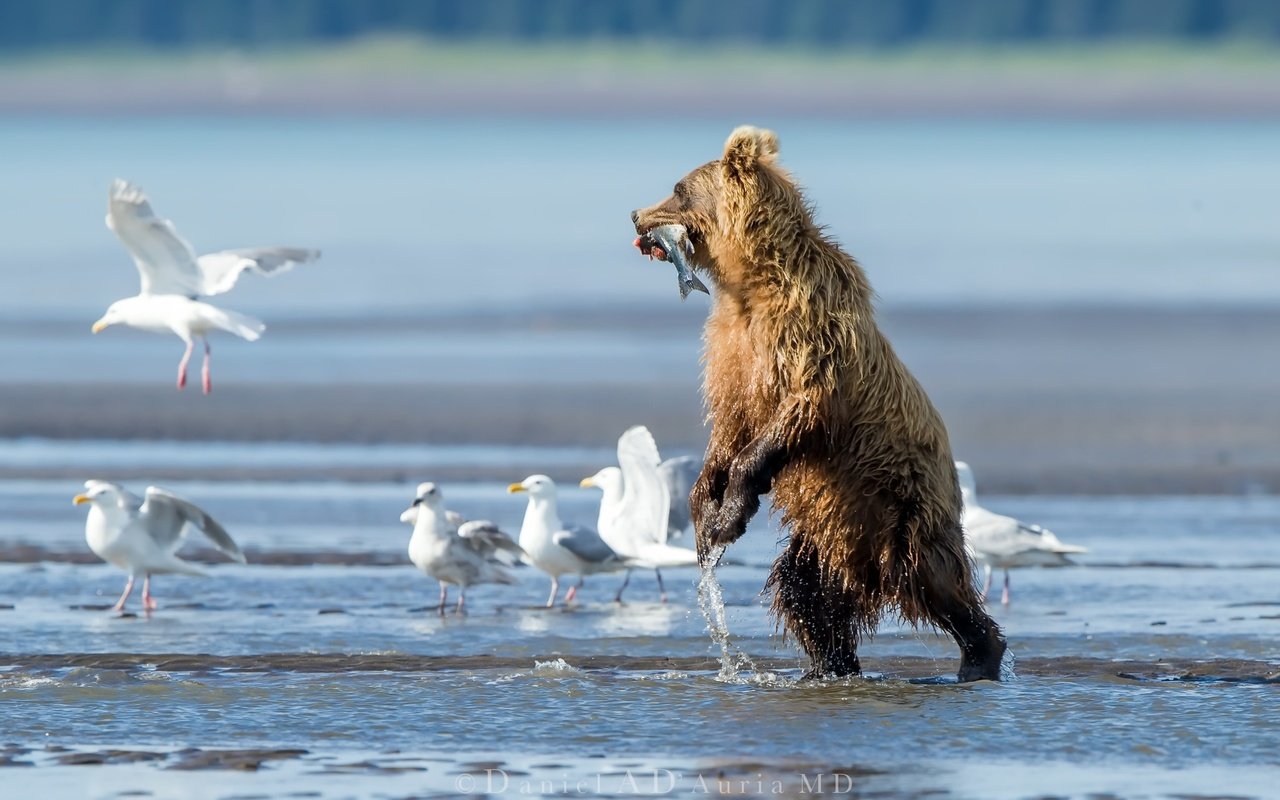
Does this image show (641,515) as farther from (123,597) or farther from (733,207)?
(733,207)

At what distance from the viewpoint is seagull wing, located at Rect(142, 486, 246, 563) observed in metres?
10.7

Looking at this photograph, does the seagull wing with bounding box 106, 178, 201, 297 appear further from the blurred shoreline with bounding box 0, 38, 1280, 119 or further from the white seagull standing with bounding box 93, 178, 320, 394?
the blurred shoreline with bounding box 0, 38, 1280, 119

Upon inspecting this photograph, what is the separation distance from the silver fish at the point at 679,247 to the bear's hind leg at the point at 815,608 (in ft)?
3.20

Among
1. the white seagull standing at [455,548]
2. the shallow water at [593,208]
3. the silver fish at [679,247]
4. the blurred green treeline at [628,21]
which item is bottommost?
the white seagull standing at [455,548]

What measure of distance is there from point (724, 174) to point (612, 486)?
4.29m

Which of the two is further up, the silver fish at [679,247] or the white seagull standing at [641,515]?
the silver fish at [679,247]

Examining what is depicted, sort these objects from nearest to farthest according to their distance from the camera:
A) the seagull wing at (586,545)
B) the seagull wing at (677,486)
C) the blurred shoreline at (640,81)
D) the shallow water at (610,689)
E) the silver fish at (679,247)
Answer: the shallow water at (610,689), the silver fish at (679,247), the seagull wing at (586,545), the seagull wing at (677,486), the blurred shoreline at (640,81)

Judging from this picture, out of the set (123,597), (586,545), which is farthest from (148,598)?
(586,545)

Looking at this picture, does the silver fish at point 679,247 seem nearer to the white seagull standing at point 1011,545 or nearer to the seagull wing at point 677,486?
the white seagull standing at point 1011,545

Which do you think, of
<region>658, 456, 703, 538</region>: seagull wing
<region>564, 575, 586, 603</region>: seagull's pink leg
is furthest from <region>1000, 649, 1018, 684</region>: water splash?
<region>658, 456, 703, 538</region>: seagull wing

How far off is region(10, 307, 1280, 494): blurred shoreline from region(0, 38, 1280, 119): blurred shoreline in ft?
197

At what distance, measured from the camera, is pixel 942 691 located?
25.8 feet

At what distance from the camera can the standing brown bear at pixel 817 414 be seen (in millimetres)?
7621

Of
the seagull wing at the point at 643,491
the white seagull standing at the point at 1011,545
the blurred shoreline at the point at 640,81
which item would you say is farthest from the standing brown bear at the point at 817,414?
the blurred shoreline at the point at 640,81
